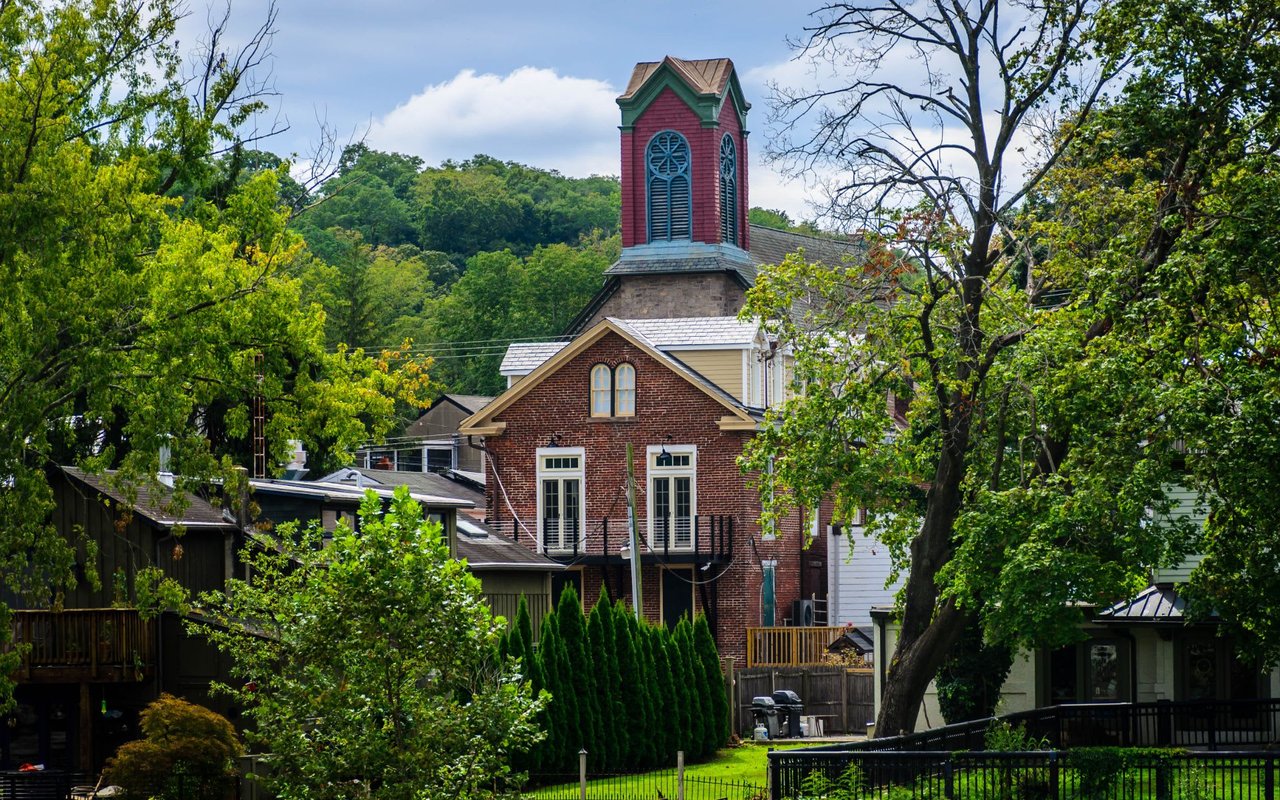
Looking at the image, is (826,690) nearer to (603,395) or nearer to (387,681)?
(603,395)

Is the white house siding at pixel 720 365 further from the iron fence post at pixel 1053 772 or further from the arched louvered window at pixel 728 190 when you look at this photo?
the iron fence post at pixel 1053 772

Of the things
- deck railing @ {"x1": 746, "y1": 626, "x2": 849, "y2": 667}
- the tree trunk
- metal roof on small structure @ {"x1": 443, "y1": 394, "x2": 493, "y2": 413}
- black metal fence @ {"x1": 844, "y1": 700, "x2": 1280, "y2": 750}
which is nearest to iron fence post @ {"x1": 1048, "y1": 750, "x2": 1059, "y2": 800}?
black metal fence @ {"x1": 844, "y1": 700, "x2": 1280, "y2": 750}

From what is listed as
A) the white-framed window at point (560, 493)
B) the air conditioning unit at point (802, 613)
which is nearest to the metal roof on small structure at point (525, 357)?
the white-framed window at point (560, 493)

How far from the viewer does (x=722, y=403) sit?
179 ft

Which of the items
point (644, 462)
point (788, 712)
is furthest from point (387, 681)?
point (644, 462)

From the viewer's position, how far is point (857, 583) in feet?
184

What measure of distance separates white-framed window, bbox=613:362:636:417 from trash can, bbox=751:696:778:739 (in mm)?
13901

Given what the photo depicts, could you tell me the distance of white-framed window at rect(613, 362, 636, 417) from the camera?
55.7 meters

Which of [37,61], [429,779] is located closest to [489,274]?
[37,61]

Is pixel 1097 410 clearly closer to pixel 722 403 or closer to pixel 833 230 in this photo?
pixel 833 230

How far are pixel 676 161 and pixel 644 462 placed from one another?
53.9 ft

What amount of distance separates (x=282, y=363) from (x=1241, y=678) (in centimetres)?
1825

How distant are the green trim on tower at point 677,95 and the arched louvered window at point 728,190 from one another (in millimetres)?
1610

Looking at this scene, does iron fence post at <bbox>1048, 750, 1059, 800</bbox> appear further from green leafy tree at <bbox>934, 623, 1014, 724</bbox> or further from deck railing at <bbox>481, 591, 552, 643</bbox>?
deck railing at <bbox>481, 591, 552, 643</bbox>
